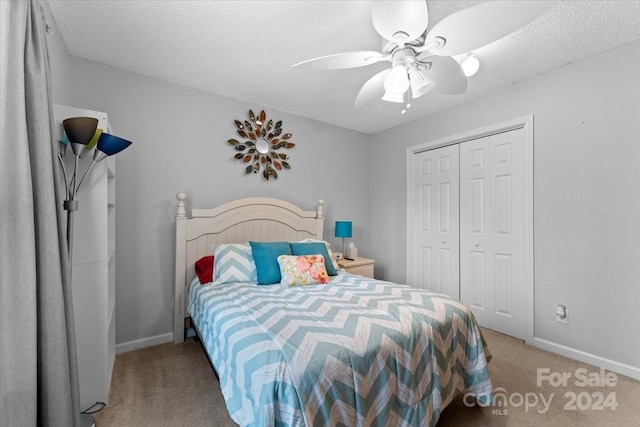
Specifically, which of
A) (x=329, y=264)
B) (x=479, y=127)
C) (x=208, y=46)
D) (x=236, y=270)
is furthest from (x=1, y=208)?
(x=479, y=127)

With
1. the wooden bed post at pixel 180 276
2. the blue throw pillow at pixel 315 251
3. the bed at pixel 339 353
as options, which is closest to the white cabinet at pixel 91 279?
the bed at pixel 339 353

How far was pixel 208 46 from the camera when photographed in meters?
2.17

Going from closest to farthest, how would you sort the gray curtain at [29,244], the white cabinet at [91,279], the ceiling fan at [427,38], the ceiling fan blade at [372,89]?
1. the gray curtain at [29,244]
2. the ceiling fan at [427,38]
3. the white cabinet at [91,279]
4. the ceiling fan blade at [372,89]

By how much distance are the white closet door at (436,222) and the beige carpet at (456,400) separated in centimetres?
108

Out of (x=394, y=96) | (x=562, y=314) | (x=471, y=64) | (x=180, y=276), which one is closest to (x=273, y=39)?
(x=394, y=96)

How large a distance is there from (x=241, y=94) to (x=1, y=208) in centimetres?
229

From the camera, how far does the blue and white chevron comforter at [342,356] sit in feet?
3.76

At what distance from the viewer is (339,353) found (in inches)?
49.5

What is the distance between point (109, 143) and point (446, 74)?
1983 millimetres

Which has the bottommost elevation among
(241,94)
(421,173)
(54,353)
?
(54,353)

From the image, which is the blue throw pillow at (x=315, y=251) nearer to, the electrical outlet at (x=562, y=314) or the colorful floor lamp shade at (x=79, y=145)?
the colorful floor lamp shade at (x=79, y=145)

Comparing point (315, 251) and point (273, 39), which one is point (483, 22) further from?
point (315, 251)

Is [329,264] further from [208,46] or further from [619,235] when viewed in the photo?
[619,235]

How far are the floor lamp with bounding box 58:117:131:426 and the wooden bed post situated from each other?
965 mm
